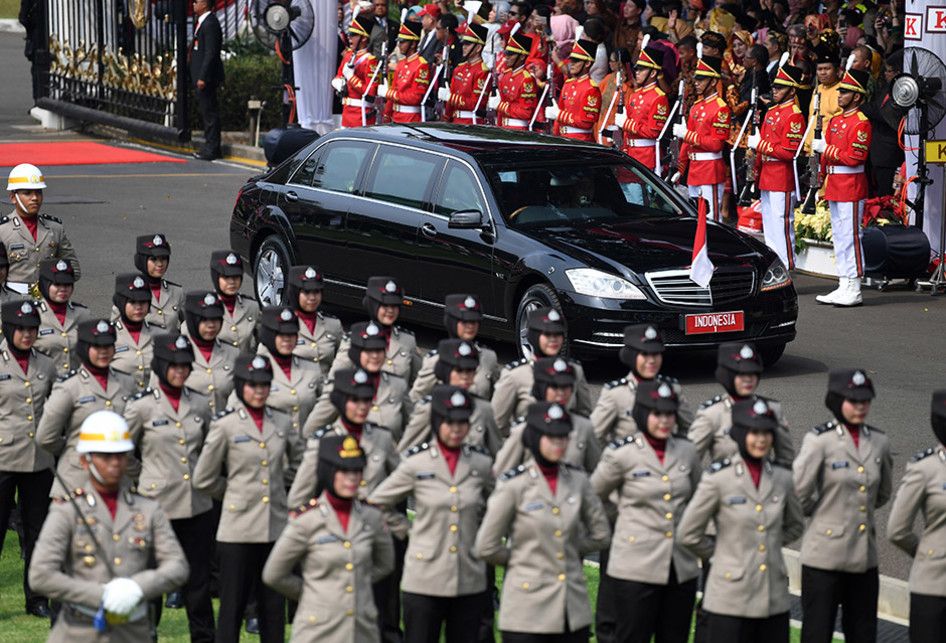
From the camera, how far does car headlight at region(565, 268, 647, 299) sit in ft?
44.0

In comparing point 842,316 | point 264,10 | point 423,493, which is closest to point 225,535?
point 423,493

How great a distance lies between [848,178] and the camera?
1716cm

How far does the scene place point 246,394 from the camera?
8.74 m

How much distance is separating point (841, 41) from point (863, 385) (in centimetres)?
1260

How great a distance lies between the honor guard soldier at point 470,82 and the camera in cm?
2242

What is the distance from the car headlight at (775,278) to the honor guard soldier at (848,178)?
117 inches

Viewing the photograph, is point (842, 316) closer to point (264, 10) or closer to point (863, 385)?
point (863, 385)

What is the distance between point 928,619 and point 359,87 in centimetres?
1703

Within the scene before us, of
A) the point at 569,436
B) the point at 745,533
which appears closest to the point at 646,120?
the point at 569,436

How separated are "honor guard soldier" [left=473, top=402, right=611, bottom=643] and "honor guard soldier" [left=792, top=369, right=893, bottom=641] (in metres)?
1.23

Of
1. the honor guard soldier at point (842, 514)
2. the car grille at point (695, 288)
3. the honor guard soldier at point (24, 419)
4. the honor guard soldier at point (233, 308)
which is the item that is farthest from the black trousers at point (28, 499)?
the car grille at point (695, 288)

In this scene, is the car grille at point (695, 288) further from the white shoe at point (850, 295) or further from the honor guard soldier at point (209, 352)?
the honor guard soldier at point (209, 352)

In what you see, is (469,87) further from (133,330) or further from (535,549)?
(535,549)

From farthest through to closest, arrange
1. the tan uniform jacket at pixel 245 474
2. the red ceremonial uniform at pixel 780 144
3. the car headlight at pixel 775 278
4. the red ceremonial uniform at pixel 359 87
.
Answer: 1. the red ceremonial uniform at pixel 359 87
2. the red ceremonial uniform at pixel 780 144
3. the car headlight at pixel 775 278
4. the tan uniform jacket at pixel 245 474
